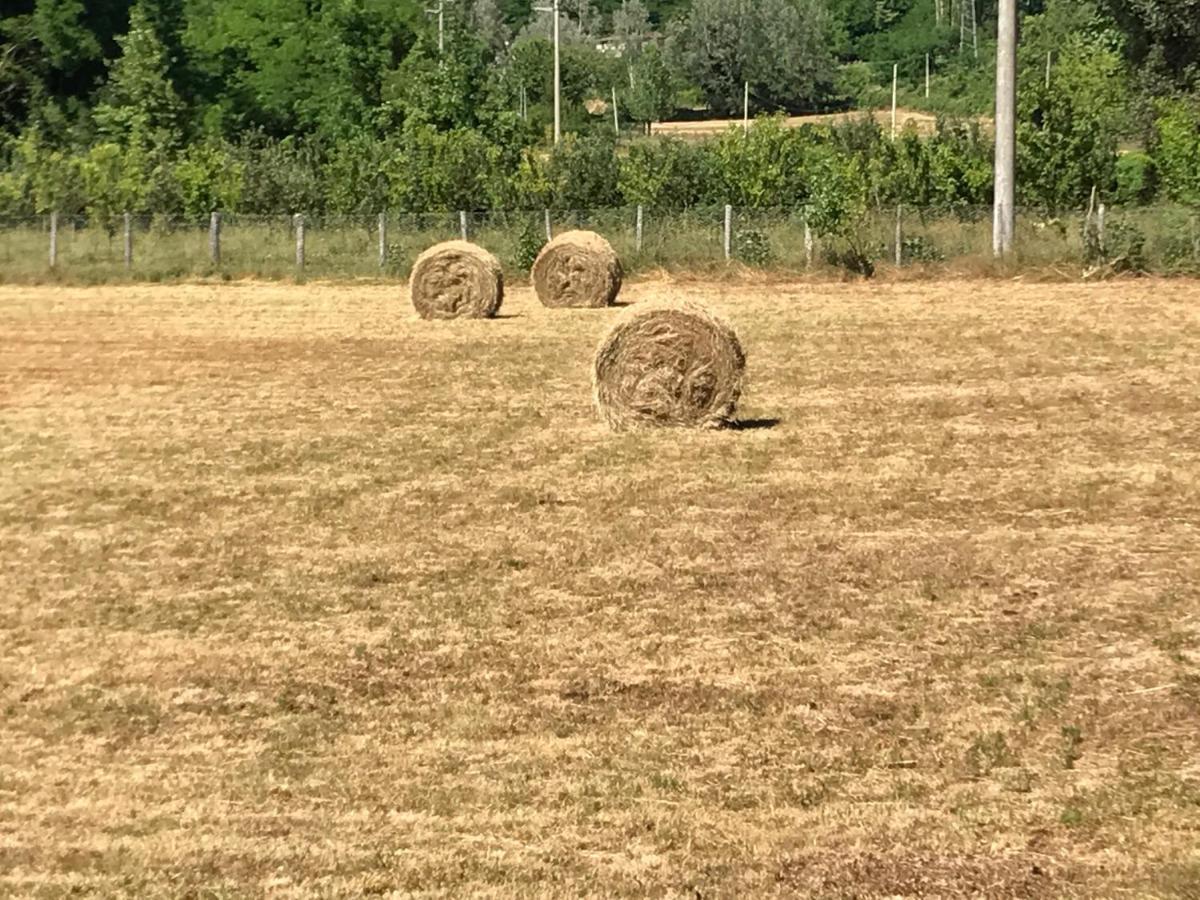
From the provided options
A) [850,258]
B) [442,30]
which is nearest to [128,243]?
[850,258]

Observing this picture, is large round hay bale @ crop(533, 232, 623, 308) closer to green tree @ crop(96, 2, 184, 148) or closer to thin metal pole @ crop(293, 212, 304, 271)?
thin metal pole @ crop(293, 212, 304, 271)

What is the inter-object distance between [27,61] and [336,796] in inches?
2432

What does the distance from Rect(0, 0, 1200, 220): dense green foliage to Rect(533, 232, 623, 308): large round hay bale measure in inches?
320

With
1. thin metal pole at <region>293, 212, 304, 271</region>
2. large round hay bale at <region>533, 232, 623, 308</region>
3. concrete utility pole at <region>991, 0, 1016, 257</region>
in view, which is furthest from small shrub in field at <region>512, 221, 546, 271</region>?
concrete utility pole at <region>991, 0, 1016, 257</region>

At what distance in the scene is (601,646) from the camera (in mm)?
9086

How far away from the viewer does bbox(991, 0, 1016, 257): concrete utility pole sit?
35.3 metres

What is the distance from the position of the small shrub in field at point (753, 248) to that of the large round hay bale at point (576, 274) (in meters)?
7.73

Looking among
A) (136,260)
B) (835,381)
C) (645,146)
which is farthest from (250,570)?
(645,146)

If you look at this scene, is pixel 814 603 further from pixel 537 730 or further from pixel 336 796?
pixel 336 796

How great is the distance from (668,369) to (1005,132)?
21.5 m

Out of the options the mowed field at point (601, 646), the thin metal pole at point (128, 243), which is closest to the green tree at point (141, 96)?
the thin metal pole at point (128, 243)

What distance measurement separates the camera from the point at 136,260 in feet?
131

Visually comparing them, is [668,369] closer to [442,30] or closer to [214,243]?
[214,243]

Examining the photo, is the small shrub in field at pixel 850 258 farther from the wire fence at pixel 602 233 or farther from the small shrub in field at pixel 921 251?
the small shrub in field at pixel 921 251
